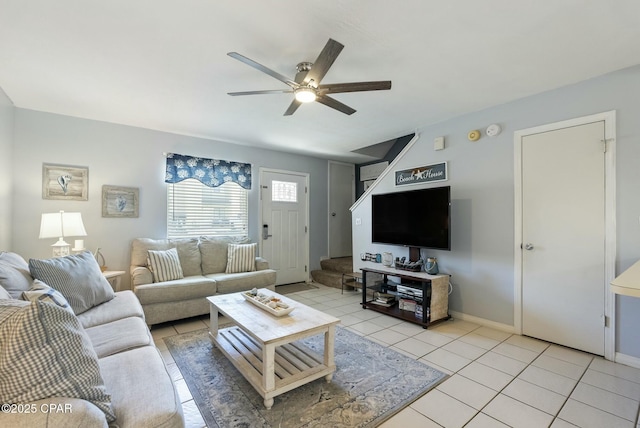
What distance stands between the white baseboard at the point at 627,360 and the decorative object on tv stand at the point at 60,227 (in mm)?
5061

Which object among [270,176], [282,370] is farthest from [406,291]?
[270,176]

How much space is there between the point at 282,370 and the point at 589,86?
11.3 ft

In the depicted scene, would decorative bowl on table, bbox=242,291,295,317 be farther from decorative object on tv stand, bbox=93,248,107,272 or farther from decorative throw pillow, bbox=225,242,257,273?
decorative object on tv stand, bbox=93,248,107,272

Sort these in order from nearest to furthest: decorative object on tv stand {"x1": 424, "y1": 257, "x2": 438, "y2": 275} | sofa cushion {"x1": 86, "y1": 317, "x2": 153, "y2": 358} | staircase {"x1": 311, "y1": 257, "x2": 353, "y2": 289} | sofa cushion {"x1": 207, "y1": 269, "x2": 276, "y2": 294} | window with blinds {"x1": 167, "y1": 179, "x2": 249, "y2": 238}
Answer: sofa cushion {"x1": 86, "y1": 317, "x2": 153, "y2": 358} → decorative object on tv stand {"x1": 424, "y1": 257, "x2": 438, "y2": 275} → sofa cushion {"x1": 207, "y1": 269, "x2": 276, "y2": 294} → window with blinds {"x1": 167, "y1": 179, "x2": 249, "y2": 238} → staircase {"x1": 311, "y1": 257, "x2": 353, "y2": 289}

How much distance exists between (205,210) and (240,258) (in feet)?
3.23

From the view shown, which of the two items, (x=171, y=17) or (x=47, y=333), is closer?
(x=47, y=333)

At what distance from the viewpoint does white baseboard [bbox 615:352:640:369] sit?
2.25 metres

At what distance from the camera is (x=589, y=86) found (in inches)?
97.8

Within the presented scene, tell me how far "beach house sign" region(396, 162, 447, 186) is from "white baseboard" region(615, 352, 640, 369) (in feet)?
7.11

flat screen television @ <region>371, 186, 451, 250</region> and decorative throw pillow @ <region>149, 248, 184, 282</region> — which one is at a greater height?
flat screen television @ <region>371, 186, 451, 250</region>

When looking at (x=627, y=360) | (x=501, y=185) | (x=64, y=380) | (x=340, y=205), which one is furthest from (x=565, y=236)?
(x=340, y=205)

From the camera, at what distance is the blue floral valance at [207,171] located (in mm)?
3928

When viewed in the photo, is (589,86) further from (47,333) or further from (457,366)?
(47,333)

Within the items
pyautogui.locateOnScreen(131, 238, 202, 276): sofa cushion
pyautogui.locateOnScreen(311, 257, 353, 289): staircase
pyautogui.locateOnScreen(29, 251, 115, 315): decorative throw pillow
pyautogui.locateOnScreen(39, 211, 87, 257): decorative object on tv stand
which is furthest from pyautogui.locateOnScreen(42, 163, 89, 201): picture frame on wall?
pyautogui.locateOnScreen(311, 257, 353, 289): staircase
